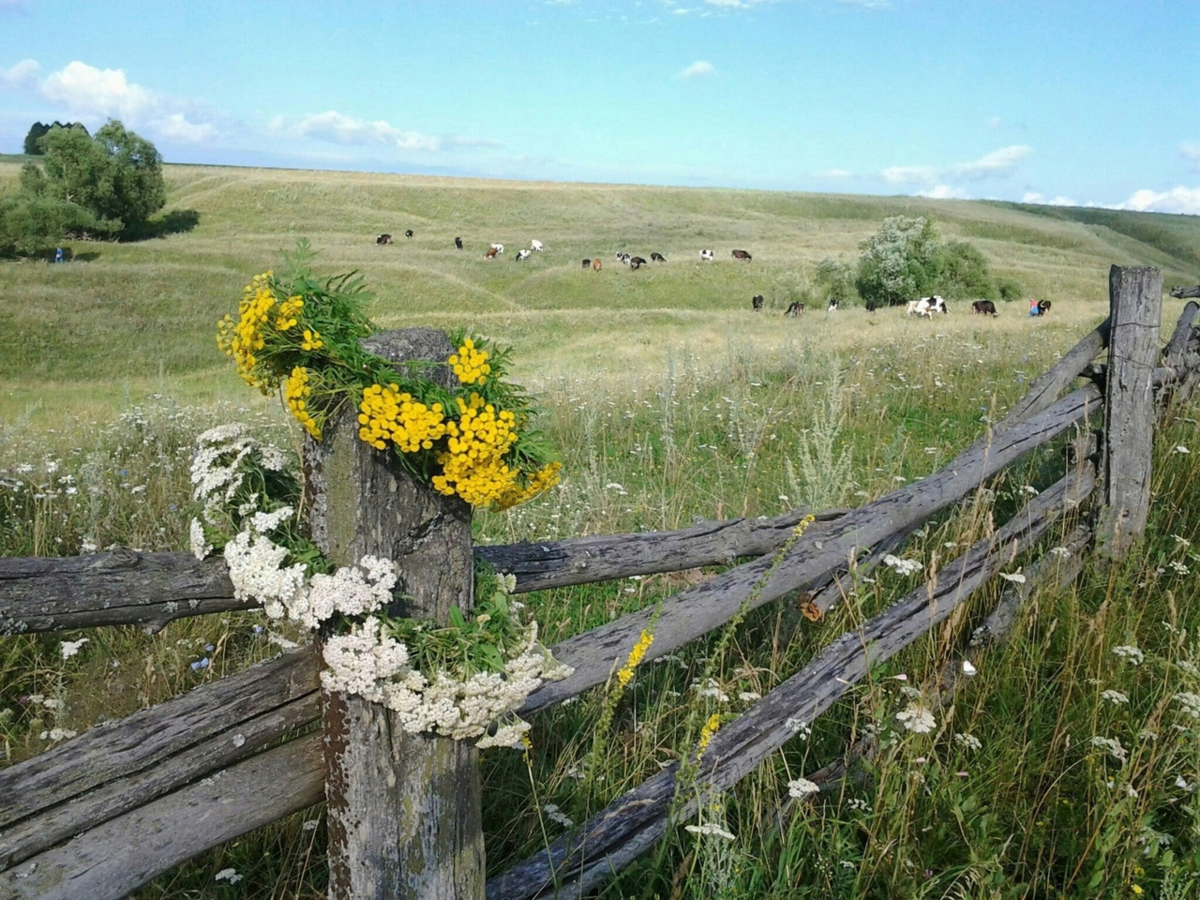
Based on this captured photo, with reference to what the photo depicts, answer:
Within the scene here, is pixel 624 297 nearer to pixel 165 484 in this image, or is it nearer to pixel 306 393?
pixel 165 484

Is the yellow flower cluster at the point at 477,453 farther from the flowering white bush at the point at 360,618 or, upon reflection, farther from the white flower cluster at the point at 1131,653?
the white flower cluster at the point at 1131,653

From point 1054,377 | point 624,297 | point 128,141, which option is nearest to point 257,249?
point 128,141

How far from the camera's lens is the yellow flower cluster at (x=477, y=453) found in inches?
62.9

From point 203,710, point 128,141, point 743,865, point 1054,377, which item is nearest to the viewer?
point 203,710

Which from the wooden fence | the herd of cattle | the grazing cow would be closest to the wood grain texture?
the wooden fence

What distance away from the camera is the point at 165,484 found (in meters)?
5.21

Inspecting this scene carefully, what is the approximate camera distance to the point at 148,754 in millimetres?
1690

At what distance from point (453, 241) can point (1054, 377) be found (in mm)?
48179

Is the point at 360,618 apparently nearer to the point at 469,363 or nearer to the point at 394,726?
the point at 394,726

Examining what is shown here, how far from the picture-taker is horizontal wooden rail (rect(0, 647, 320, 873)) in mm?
1580

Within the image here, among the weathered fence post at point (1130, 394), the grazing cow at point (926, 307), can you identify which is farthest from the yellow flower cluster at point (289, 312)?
the grazing cow at point (926, 307)

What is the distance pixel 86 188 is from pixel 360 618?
47.1 m

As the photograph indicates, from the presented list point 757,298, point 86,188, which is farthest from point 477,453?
point 86,188

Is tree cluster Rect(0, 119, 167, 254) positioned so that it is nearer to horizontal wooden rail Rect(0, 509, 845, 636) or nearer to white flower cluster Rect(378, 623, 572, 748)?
horizontal wooden rail Rect(0, 509, 845, 636)
